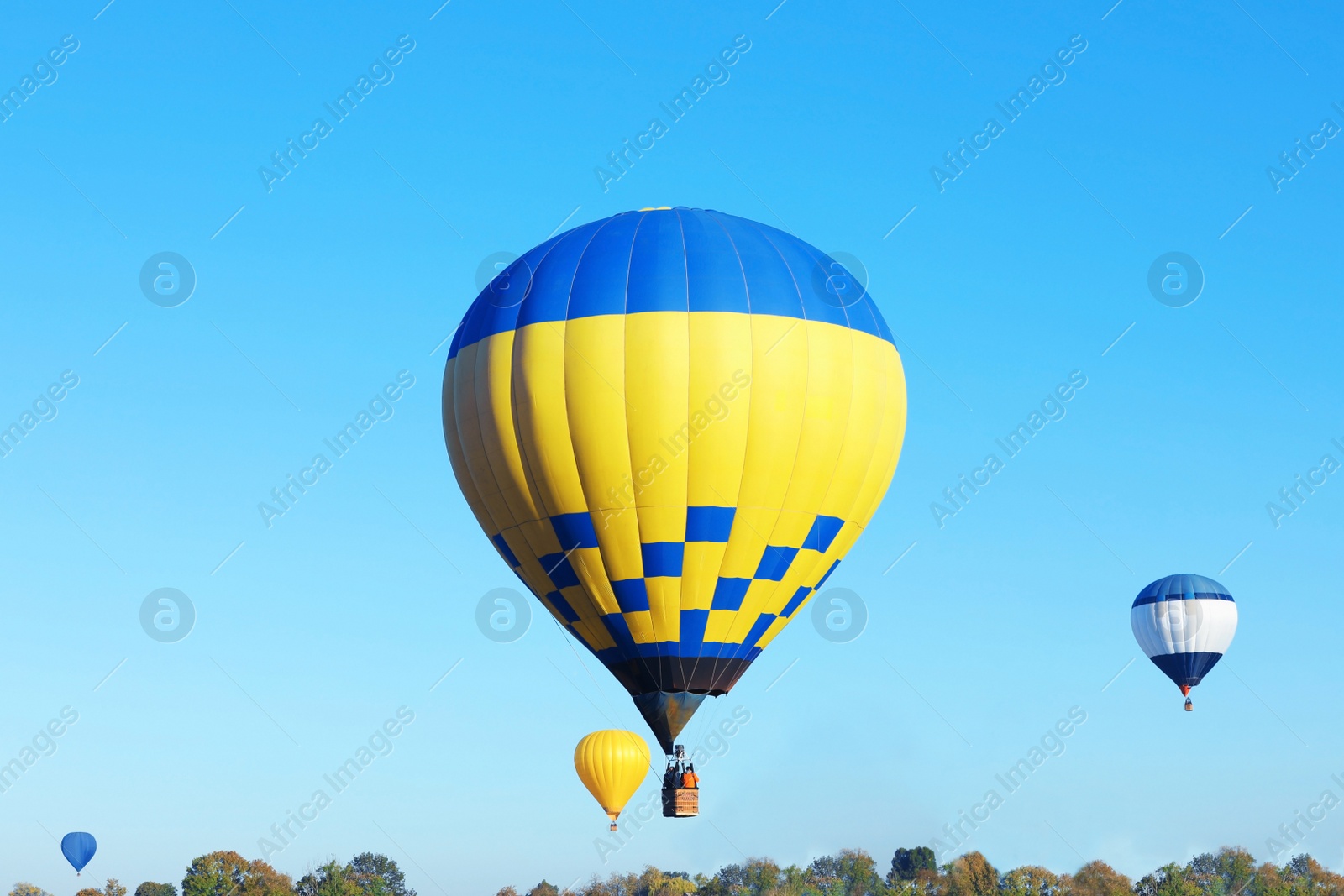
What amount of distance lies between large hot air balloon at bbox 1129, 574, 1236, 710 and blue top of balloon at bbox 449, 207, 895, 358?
878 inches

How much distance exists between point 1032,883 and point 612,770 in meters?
46.4

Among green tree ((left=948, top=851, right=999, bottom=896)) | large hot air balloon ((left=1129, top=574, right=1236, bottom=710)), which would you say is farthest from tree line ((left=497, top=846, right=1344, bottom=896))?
large hot air balloon ((left=1129, top=574, right=1236, bottom=710))

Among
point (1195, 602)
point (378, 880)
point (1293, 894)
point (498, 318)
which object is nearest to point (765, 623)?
point (498, 318)

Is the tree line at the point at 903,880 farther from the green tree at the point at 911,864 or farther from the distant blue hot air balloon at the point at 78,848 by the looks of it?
the distant blue hot air balloon at the point at 78,848

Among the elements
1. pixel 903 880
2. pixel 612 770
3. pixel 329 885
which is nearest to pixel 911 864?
pixel 903 880

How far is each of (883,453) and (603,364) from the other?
213 inches

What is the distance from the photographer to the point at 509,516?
27203 millimetres

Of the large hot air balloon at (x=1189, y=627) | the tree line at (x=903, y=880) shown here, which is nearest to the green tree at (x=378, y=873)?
the tree line at (x=903, y=880)

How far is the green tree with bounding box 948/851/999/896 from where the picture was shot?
7850 cm

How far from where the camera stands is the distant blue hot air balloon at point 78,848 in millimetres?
56344

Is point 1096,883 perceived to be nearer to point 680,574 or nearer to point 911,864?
point 911,864

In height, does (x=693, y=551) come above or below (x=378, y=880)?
above

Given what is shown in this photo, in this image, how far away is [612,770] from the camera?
3359 cm

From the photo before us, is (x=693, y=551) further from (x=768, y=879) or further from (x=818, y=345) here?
(x=768, y=879)
